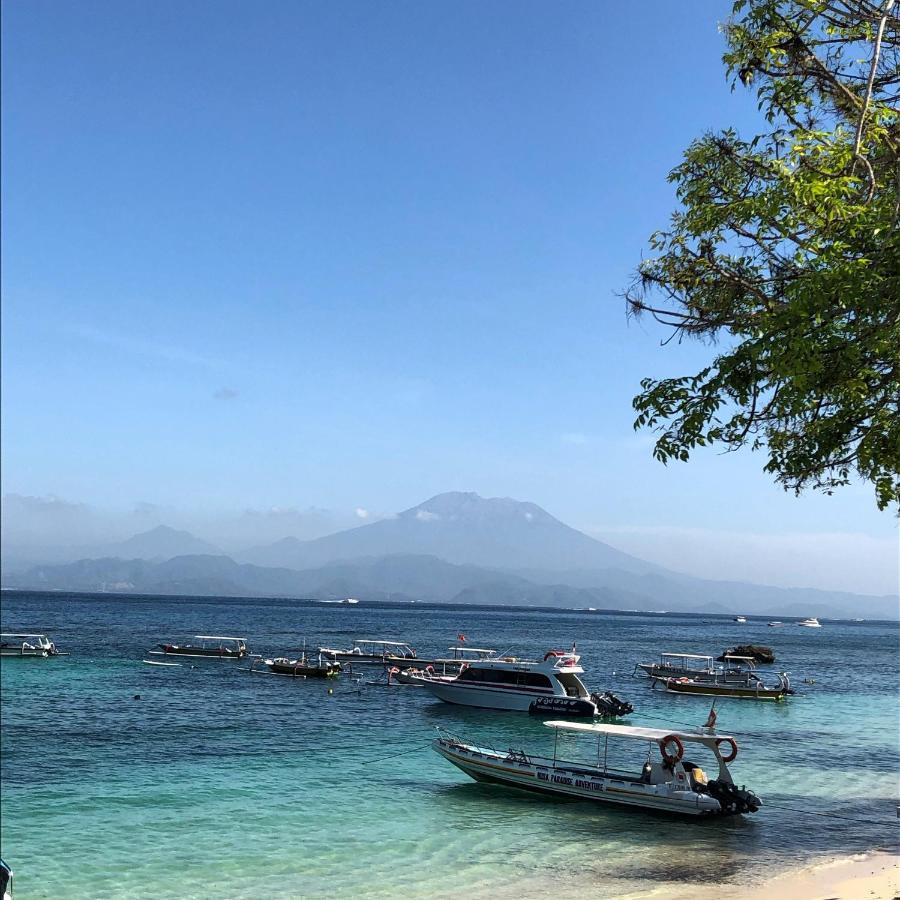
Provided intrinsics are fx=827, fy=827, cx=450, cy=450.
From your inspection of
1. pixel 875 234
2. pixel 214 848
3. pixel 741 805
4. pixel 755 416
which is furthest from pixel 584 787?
pixel 875 234

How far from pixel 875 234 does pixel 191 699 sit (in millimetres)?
48580

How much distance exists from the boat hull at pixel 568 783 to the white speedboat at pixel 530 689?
16153mm

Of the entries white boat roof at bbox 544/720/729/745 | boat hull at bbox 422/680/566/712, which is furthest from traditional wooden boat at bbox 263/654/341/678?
white boat roof at bbox 544/720/729/745

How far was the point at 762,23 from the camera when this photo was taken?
11.8 m

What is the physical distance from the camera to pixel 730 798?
75.2ft

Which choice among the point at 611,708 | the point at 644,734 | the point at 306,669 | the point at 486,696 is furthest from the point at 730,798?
the point at 306,669

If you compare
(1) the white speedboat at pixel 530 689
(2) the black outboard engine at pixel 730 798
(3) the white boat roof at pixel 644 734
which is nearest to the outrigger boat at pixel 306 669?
(1) the white speedboat at pixel 530 689

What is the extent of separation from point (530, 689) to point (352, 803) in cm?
2173

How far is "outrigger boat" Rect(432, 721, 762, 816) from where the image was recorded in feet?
75.2

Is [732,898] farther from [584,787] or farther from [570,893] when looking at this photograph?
[584,787]

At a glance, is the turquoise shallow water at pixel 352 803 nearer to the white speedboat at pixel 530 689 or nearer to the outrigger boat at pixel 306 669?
the white speedboat at pixel 530 689

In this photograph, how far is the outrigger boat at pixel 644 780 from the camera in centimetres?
2292

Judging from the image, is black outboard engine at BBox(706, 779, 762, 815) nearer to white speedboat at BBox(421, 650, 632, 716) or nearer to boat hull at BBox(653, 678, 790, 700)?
white speedboat at BBox(421, 650, 632, 716)

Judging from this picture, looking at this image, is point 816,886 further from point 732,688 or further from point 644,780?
point 732,688
